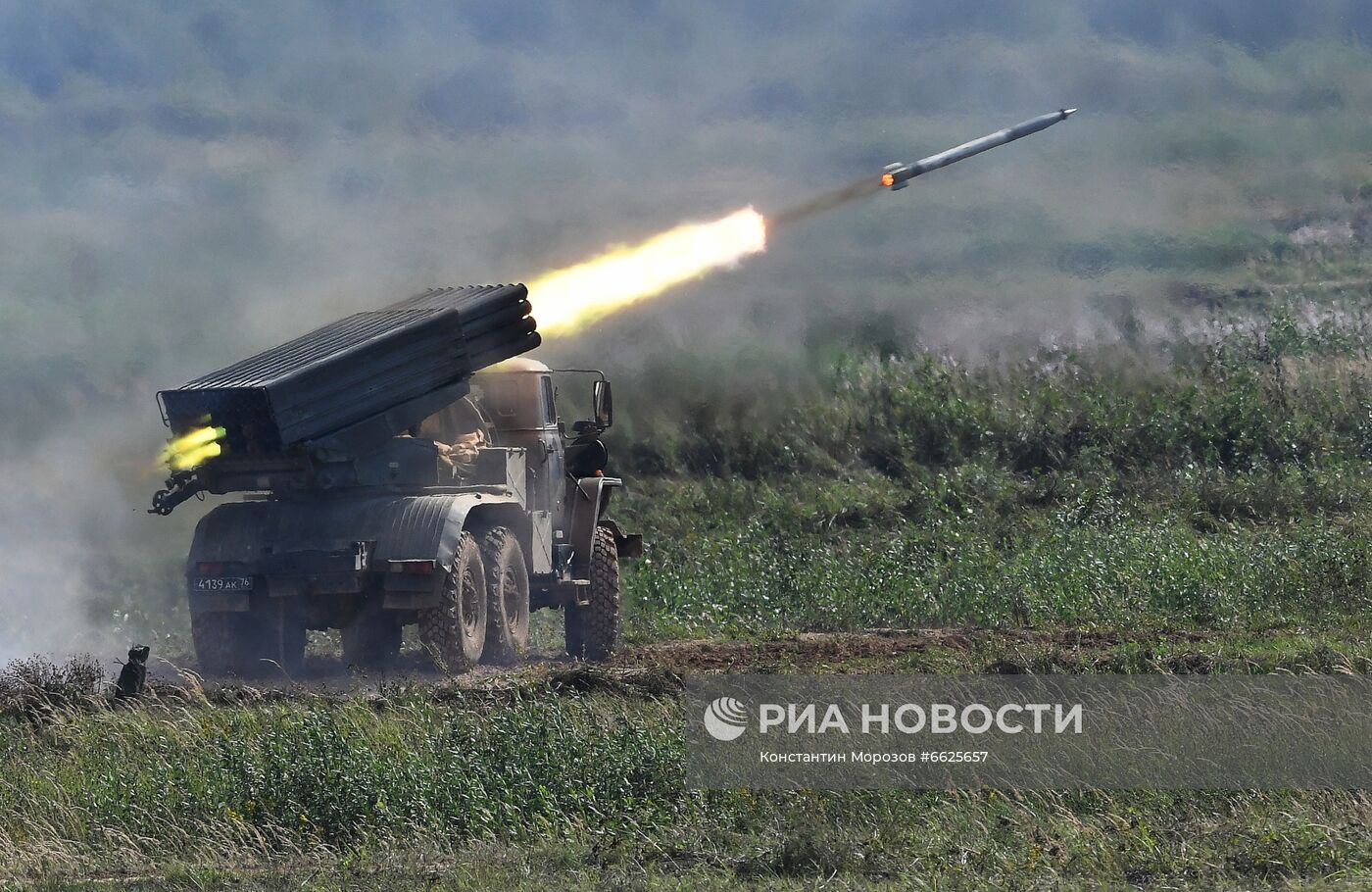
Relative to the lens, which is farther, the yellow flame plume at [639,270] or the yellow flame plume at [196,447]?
the yellow flame plume at [639,270]

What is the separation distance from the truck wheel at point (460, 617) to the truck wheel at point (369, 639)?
28.2 inches

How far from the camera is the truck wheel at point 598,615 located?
1831 centimetres

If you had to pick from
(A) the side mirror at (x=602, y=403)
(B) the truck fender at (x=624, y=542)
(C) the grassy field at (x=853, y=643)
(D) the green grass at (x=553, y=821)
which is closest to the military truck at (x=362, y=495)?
(C) the grassy field at (x=853, y=643)

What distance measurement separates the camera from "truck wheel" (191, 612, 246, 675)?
15.6 meters

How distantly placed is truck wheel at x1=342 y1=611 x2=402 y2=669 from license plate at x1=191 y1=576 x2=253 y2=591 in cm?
113

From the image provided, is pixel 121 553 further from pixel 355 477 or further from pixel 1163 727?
pixel 1163 727

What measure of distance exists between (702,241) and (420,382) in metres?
5.77

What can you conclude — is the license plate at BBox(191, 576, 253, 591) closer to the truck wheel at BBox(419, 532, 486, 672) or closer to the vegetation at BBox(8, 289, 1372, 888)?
the vegetation at BBox(8, 289, 1372, 888)

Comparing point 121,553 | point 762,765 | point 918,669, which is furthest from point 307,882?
point 121,553

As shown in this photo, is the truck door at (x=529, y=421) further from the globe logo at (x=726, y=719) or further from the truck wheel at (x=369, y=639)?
the globe logo at (x=726, y=719)

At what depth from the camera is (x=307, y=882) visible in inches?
350

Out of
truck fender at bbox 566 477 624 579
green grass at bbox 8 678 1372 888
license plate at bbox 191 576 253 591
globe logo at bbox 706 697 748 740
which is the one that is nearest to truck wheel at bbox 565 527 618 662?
truck fender at bbox 566 477 624 579

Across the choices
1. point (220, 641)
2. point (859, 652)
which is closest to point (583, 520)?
→ point (859, 652)

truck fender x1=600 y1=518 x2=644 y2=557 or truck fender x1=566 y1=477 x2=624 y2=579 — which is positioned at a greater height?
truck fender x1=566 y1=477 x2=624 y2=579
